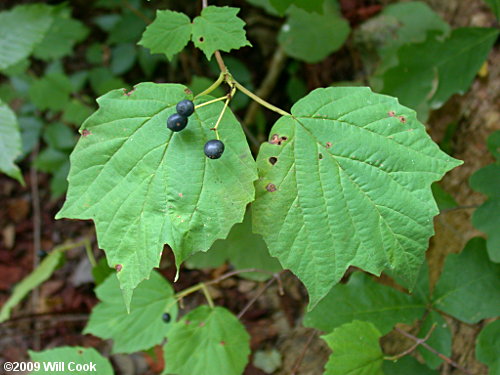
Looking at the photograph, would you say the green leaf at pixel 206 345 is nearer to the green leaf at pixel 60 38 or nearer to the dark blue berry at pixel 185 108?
the dark blue berry at pixel 185 108

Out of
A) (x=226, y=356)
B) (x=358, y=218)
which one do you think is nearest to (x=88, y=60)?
(x=226, y=356)

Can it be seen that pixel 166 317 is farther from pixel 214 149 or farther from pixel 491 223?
pixel 491 223

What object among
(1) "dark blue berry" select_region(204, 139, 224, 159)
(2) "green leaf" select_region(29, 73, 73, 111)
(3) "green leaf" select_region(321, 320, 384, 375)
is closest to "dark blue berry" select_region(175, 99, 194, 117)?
(1) "dark blue berry" select_region(204, 139, 224, 159)

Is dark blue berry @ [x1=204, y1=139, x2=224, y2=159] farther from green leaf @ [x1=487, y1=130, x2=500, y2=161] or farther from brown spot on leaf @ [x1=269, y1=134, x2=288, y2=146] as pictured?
green leaf @ [x1=487, y1=130, x2=500, y2=161]

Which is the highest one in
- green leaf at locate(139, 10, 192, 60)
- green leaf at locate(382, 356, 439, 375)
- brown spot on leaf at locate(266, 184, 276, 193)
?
green leaf at locate(139, 10, 192, 60)

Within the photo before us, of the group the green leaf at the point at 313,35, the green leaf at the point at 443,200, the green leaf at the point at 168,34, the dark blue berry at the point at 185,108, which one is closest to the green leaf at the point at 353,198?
the dark blue berry at the point at 185,108

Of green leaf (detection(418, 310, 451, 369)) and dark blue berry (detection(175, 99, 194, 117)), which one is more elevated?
dark blue berry (detection(175, 99, 194, 117))

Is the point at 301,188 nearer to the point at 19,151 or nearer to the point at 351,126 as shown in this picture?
the point at 351,126

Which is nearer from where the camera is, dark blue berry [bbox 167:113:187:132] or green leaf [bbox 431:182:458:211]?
dark blue berry [bbox 167:113:187:132]
